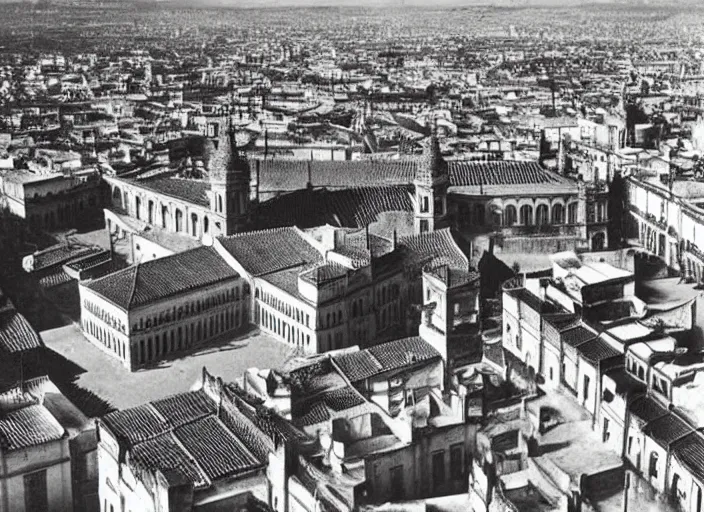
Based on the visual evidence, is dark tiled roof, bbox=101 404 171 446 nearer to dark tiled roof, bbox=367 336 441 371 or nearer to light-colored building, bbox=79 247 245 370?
dark tiled roof, bbox=367 336 441 371

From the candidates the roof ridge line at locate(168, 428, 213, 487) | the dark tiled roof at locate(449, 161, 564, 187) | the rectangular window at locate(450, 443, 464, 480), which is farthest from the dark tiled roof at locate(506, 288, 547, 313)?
the dark tiled roof at locate(449, 161, 564, 187)

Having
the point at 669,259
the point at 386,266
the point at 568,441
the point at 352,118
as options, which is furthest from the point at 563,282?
the point at 352,118

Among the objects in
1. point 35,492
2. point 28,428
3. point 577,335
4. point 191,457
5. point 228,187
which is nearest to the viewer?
point 191,457

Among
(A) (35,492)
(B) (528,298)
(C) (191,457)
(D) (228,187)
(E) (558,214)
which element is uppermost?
(D) (228,187)

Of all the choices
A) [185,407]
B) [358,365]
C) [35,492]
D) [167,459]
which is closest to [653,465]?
[358,365]

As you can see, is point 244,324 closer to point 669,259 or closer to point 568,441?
point 568,441

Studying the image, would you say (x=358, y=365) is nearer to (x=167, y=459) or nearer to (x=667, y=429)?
(x=167, y=459)

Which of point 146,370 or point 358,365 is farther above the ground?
point 358,365
